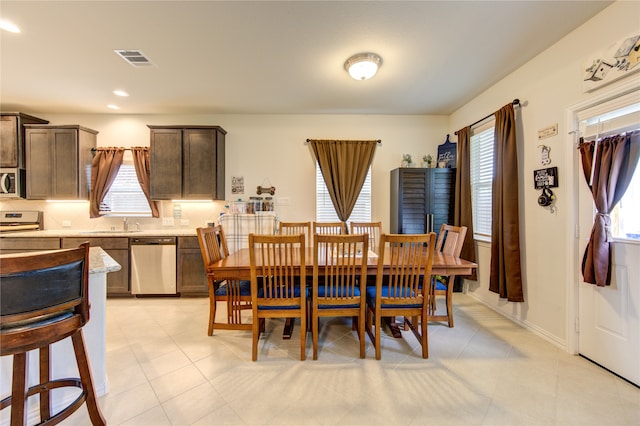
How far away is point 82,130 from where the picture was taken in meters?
3.71

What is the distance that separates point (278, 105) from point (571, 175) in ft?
11.2

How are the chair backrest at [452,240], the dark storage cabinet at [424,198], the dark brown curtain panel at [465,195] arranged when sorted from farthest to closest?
the dark storage cabinet at [424,198] → the dark brown curtain panel at [465,195] → the chair backrest at [452,240]

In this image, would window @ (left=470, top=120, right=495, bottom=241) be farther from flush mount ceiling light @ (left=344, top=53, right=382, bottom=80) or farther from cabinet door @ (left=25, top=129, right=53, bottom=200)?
cabinet door @ (left=25, top=129, right=53, bottom=200)

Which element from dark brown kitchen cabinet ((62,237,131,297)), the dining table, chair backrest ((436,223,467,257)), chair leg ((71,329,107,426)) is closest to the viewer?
chair leg ((71,329,107,426))

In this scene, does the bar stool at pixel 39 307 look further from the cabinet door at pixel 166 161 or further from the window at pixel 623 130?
the window at pixel 623 130

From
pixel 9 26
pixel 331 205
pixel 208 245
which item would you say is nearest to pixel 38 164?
pixel 9 26

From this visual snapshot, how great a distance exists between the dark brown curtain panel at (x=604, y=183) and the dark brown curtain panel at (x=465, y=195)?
4.25ft

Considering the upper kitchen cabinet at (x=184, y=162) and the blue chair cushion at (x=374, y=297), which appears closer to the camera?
the blue chair cushion at (x=374, y=297)

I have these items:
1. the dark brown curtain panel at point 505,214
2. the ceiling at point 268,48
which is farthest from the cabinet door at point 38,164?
the dark brown curtain panel at point 505,214

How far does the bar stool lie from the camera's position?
41.1 inches

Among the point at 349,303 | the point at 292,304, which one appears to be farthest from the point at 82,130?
the point at 349,303

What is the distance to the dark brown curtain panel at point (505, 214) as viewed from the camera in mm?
2620

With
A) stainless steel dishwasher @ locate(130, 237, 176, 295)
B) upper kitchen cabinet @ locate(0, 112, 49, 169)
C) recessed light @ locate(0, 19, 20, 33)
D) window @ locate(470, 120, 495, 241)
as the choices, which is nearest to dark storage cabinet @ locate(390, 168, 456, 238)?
window @ locate(470, 120, 495, 241)

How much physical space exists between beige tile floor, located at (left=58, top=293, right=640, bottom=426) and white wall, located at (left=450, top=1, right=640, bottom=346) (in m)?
0.35
